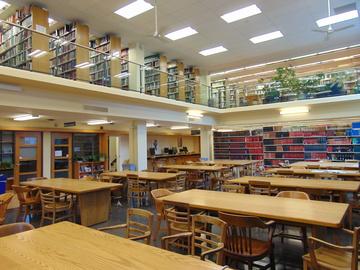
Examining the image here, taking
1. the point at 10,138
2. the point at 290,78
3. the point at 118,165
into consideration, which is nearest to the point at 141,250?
the point at 290,78

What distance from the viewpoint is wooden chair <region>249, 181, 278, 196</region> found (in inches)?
179

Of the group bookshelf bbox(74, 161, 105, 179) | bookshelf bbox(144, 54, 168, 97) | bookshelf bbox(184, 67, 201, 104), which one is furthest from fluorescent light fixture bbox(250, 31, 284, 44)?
bookshelf bbox(74, 161, 105, 179)

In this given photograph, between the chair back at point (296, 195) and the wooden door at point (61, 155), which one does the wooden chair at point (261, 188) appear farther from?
the wooden door at point (61, 155)

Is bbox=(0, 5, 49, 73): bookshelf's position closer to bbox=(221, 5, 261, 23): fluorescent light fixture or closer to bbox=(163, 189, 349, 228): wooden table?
bbox=(163, 189, 349, 228): wooden table

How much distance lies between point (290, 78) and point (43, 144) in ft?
31.8

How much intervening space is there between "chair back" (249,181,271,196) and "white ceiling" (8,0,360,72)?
4386mm

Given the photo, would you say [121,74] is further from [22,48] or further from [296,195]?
[296,195]

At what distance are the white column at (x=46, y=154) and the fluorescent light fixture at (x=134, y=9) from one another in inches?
238

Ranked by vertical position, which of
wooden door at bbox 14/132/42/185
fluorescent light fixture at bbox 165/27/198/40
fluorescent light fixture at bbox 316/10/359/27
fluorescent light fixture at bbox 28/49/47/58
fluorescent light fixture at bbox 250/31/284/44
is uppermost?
fluorescent light fixture at bbox 165/27/198/40

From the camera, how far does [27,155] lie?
9.91m

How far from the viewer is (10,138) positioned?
9625mm

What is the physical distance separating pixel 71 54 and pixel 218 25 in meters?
4.11

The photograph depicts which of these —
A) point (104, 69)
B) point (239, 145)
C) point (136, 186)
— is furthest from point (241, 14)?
point (239, 145)

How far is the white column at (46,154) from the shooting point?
10.3 m
